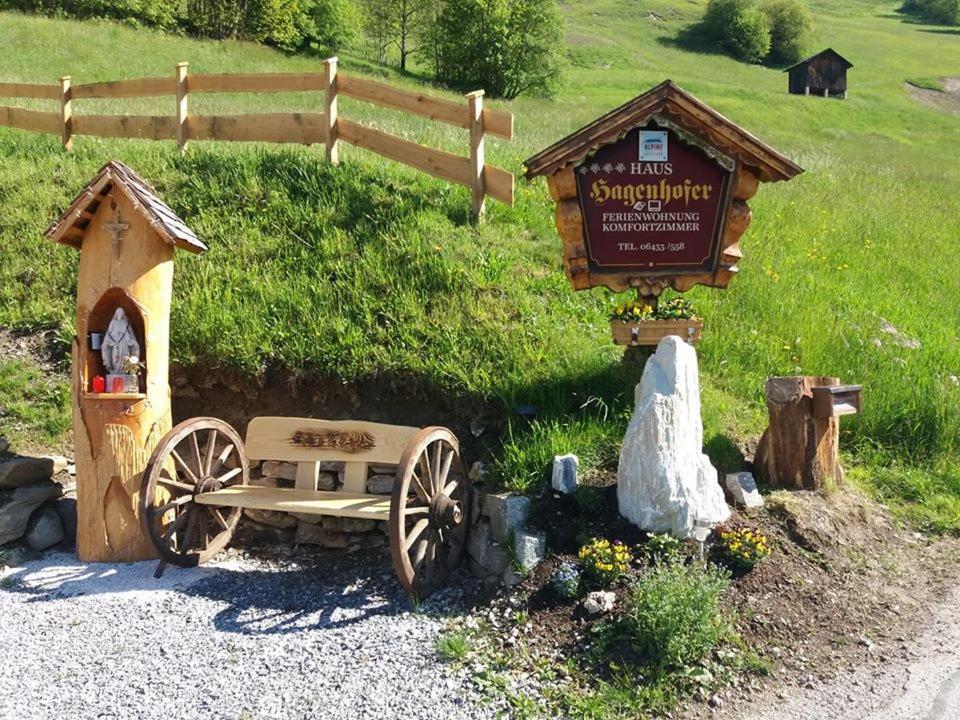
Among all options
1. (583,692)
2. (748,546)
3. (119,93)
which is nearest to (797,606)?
(748,546)

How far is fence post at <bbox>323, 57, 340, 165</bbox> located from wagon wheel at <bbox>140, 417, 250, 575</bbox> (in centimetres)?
492

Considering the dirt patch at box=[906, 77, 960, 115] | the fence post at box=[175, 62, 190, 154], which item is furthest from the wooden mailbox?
the dirt patch at box=[906, 77, 960, 115]

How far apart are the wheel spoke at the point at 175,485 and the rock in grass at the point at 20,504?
4.48ft

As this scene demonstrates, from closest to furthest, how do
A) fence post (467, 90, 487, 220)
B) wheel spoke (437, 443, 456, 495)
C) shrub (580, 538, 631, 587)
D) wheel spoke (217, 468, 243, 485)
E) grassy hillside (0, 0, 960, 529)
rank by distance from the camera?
shrub (580, 538, 631, 587)
wheel spoke (437, 443, 456, 495)
wheel spoke (217, 468, 243, 485)
grassy hillside (0, 0, 960, 529)
fence post (467, 90, 487, 220)

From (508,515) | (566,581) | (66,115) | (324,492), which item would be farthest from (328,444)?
(66,115)

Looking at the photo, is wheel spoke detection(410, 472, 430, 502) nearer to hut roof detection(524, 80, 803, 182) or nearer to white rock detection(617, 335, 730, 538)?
white rock detection(617, 335, 730, 538)

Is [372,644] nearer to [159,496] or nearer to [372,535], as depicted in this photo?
[372,535]

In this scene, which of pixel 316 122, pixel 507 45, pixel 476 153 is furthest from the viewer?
pixel 507 45

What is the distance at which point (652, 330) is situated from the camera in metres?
6.65

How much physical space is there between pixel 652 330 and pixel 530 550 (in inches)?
76.8

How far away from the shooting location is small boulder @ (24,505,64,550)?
6.81 metres

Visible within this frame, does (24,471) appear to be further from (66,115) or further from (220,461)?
(66,115)

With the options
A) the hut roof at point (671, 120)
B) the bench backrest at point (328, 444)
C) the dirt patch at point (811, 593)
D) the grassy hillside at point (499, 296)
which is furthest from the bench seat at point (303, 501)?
the hut roof at point (671, 120)

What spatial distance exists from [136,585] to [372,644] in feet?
6.28
